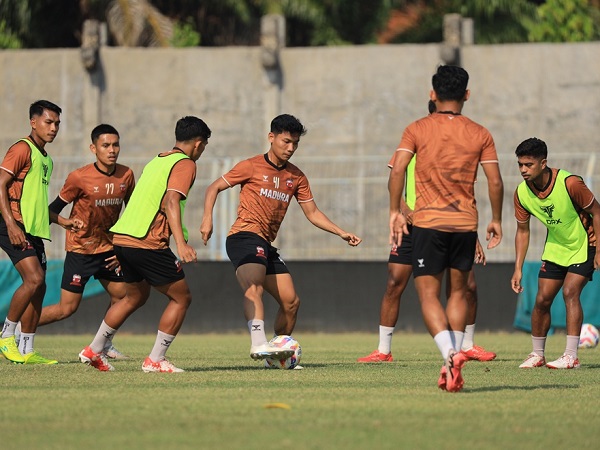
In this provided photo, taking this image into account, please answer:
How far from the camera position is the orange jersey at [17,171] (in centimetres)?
1204

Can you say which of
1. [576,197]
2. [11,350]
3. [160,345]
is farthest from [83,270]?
[576,197]

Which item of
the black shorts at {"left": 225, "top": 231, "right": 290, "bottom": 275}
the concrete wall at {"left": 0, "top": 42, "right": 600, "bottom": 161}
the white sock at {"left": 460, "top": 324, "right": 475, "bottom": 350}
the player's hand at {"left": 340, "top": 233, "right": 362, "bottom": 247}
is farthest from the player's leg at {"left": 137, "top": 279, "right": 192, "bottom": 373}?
the concrete wall at {"left": 0, "top": 42, "right": 600, "bottom": 161}

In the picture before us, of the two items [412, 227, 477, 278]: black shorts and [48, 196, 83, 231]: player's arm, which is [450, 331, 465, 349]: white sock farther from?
[48, 196, 83, 231]: player's arm

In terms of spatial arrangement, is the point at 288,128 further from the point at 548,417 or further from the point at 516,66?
the point at 516,66

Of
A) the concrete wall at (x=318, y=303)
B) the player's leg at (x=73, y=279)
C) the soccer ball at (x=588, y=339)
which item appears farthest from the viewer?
the concrete wall at (x=318, y=303)

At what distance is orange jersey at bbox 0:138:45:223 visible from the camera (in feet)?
39.5

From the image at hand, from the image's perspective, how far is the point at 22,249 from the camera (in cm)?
1196

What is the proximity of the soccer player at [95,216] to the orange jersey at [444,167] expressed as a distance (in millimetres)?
4163

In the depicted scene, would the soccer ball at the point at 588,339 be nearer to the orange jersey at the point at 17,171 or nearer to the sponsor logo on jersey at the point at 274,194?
the sponsor logo on jersey at the point at 274,194

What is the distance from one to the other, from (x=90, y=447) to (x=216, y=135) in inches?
925

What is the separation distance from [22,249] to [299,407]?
4818 millimetres

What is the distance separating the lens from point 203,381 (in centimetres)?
988

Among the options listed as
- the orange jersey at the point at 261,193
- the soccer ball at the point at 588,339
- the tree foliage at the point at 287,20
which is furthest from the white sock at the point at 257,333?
the tree foliage at the point at 287,20

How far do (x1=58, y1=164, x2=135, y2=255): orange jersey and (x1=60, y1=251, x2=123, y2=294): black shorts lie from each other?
0.06 metres
